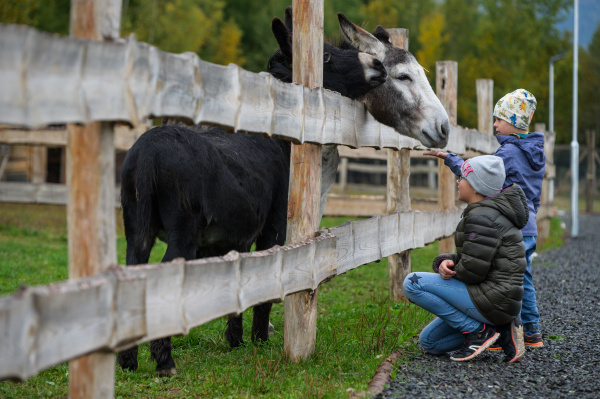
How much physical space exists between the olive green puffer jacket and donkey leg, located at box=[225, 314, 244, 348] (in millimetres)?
1677

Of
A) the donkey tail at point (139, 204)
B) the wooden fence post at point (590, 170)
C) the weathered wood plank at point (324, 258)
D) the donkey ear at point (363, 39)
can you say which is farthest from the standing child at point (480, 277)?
the wooden fence post at point (590, 170)

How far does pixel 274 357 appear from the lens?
4449 mm

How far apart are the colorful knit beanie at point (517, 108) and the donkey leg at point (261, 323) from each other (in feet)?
7.72

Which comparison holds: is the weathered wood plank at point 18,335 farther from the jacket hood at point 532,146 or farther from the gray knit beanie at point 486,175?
the jacket hood at point 532,146

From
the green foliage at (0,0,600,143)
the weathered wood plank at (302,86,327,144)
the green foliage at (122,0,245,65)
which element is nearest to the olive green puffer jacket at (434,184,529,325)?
the weathered wood plank at (302,86,327,144)

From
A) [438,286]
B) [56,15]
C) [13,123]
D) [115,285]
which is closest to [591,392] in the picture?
[438,286]

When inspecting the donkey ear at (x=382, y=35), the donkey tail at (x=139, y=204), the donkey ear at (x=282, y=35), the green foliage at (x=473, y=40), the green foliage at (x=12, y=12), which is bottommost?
the donkey tail at (x=139, y=204)

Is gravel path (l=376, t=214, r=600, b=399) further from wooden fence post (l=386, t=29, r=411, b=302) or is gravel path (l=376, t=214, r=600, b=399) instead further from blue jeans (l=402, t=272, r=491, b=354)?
wooden fence post (l=386, t=29, r=411, b=302)

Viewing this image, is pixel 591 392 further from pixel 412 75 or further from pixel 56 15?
pixel 56 15

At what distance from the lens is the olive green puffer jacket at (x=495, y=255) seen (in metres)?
4.27

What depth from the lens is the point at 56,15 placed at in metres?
25.9

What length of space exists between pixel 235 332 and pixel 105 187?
2691 mm

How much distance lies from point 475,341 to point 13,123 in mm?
3411

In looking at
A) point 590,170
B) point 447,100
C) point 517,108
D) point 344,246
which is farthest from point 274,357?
point 590,170
